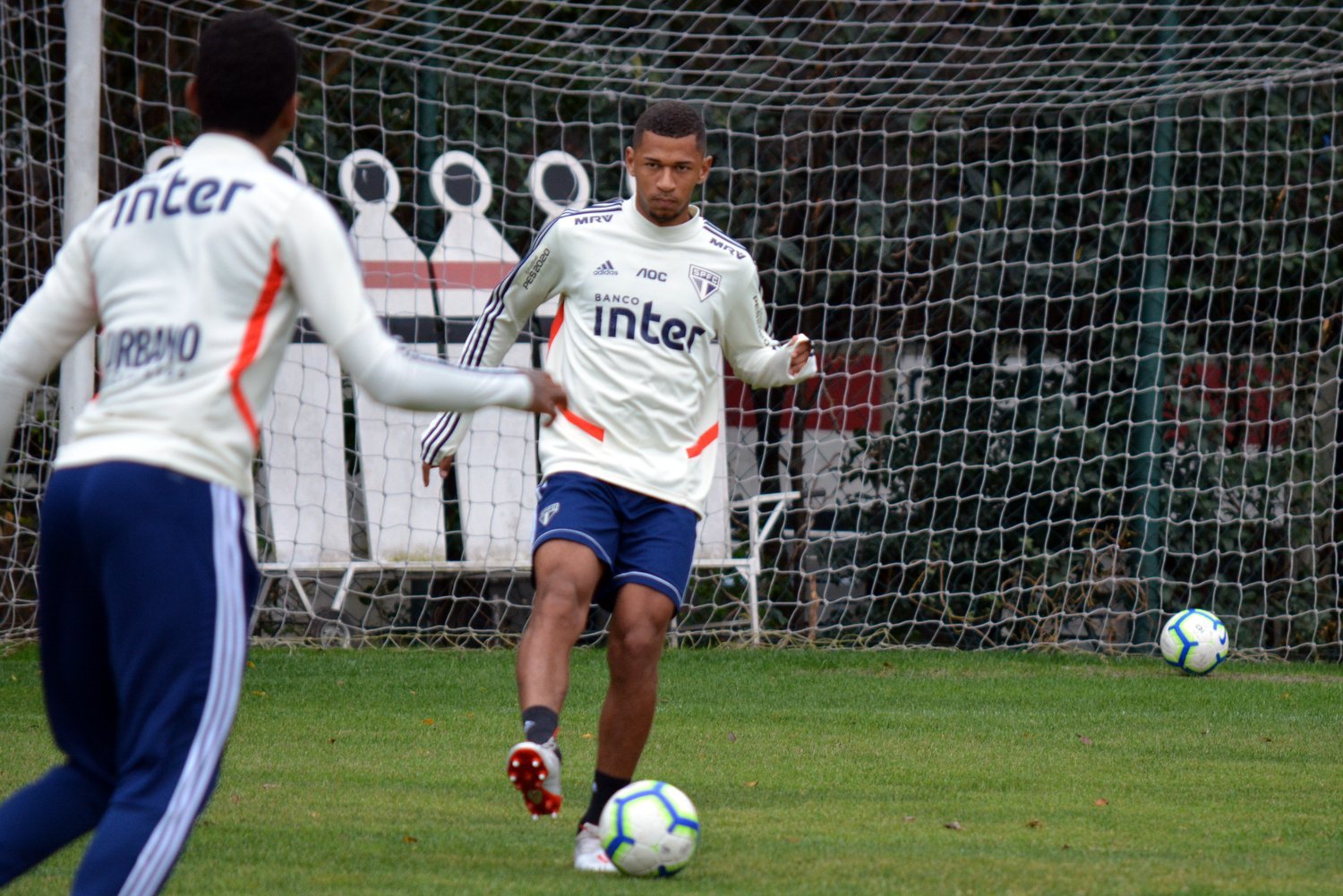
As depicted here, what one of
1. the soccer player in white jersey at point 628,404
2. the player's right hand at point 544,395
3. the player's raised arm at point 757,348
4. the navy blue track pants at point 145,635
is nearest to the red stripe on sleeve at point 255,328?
the navy blue track pants at point 145,635

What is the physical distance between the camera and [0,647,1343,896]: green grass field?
13.2ft

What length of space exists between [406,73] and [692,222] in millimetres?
5800

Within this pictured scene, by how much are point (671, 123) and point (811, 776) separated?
2.25m

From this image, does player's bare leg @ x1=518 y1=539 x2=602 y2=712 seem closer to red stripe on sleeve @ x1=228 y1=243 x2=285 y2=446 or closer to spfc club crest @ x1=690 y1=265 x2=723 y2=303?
spfc club crest @ x1=690 y1=265 x2=723 y2=303

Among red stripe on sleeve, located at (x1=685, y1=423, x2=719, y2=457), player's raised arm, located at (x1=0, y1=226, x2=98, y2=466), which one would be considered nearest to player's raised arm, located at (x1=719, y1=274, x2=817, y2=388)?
red stripe on sleeve, located at (x1=685, y1=423, x2=719, y2=457)

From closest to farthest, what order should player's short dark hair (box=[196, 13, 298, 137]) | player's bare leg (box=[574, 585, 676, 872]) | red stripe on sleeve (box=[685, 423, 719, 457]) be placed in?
player's short dark hair (box=[196, 13, 298, 137]) → player's bare leg (box=[574, 585, 676, 872]) → red stripe on sleeve (box=[685, 423, 719, 457])

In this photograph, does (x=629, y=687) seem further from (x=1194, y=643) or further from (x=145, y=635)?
(x=1194, y=643)

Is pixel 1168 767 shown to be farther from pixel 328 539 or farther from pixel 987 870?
pixel 328 539

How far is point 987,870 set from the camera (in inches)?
159

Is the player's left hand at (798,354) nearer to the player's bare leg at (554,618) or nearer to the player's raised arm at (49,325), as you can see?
the player's bare leg at (554,618)

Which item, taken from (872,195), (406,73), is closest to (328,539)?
(406,73)

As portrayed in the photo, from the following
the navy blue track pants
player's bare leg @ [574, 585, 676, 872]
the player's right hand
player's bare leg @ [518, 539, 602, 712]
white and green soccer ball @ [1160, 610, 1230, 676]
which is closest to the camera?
the navy blue track pants

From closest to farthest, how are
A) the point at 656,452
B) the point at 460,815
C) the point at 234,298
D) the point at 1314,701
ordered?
Result: the point at 234,298, the point at 656,452, the point at 460,815, the point at 1314,701

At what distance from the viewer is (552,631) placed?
427 centimetres
